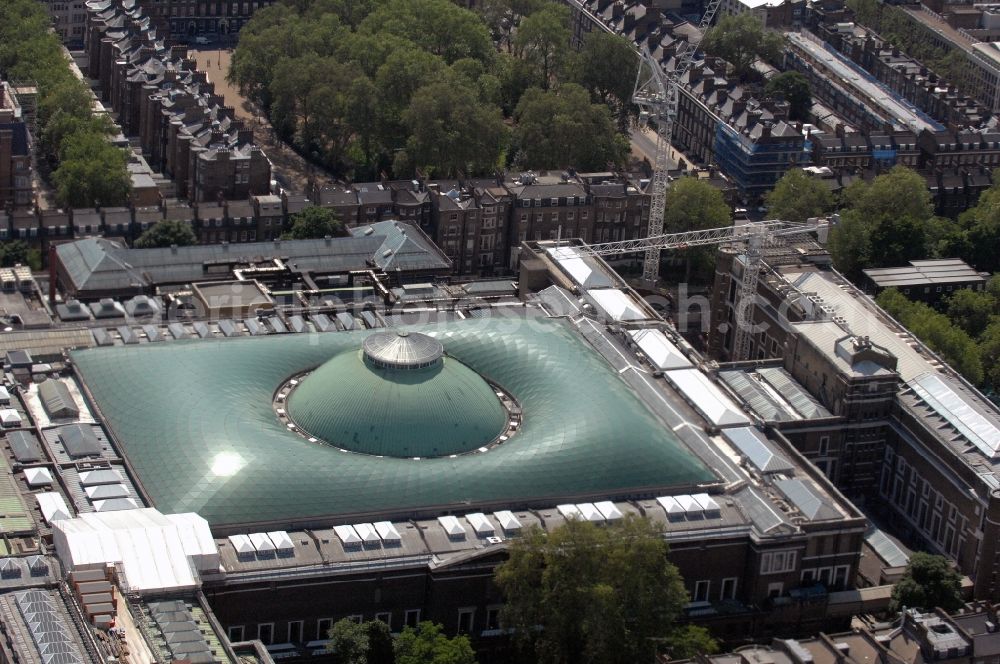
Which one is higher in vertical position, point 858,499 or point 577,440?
point 577,440

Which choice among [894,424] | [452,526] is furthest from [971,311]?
[452,526]

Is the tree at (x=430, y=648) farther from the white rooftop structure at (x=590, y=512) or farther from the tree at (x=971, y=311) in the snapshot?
the tree at (x=971, y=311)

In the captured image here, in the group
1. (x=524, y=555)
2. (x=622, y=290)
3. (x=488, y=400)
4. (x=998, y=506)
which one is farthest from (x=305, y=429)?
(x=998, y=506)

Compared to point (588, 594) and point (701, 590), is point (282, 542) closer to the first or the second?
point (588, 594)

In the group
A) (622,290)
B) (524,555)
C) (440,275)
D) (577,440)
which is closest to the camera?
(524,555)

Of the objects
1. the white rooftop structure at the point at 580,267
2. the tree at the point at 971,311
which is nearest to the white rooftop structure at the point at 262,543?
the white rooftop structure at the point at 580,267

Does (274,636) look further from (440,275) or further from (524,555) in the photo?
(440,275)
